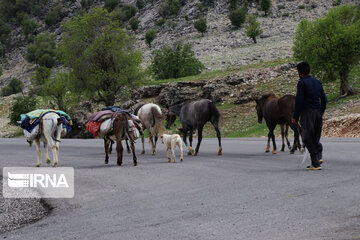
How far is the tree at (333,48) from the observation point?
122 ft

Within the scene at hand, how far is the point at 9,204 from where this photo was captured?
904 centimetres

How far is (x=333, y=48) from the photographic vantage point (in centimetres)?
3716

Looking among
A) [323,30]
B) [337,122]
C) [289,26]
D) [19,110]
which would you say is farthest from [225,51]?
[337,122]

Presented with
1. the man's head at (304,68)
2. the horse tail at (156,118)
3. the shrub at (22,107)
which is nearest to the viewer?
the man's head at (304,68)

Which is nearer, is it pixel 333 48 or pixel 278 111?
pixel 278 111

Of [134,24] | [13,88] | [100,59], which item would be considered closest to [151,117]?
[100,59]

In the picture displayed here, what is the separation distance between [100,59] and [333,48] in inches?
958

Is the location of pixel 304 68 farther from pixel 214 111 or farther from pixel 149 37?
pixel 149 37

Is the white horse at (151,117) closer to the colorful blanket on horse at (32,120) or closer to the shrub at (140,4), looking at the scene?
the colorful blanket on horse at (32,120)

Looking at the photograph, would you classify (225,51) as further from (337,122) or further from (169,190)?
(169,190)

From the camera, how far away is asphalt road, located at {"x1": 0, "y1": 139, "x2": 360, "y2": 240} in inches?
240

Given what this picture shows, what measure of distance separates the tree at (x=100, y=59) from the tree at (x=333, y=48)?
18836mm

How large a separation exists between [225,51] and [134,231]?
8897 cm

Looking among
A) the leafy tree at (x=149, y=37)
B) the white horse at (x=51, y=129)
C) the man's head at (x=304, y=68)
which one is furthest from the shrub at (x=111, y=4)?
the man's head at (x=304, y=68)
